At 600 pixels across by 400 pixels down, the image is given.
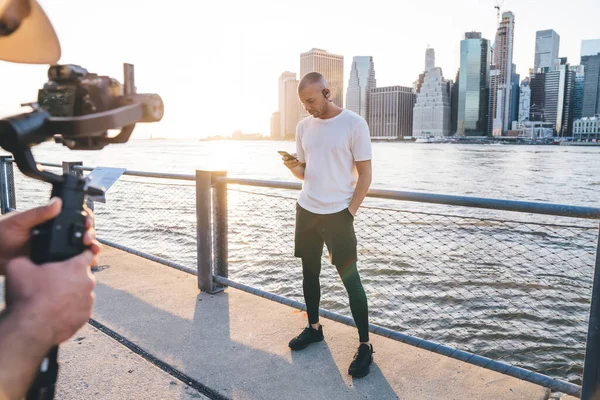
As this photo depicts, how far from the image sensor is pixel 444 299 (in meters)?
7.92

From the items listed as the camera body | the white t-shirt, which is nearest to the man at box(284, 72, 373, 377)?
the white t-shirt

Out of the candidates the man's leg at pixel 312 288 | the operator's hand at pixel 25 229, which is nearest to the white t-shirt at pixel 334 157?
the man's leg at pixel 312 288

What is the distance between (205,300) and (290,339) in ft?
3.76

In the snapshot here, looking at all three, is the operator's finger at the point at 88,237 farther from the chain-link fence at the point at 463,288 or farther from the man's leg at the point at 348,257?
the chain-link fence at the point at 463,288

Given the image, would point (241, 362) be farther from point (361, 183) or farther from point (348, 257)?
point (361, 183)

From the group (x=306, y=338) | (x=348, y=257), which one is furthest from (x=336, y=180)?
(x=306, y=338)

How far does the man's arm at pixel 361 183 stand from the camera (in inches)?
126

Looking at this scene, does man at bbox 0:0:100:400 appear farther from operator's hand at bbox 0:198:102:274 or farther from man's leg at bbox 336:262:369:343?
man's leg at bbox 336:262:369:343

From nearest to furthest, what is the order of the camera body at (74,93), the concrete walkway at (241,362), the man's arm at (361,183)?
the camera body at (74,93) → the concrete walkway at (241,362) → the man's arm at (361,183)

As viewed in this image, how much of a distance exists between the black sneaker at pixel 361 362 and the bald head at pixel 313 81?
180cm

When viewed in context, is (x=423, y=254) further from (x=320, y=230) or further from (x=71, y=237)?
(x=71, y=237)

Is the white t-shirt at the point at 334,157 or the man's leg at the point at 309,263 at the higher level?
the white t-shirt at the point at 334,157

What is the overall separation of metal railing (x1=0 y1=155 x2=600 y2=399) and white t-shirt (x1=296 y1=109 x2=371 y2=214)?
0.35m

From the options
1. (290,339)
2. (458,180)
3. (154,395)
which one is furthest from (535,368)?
(458,180)
